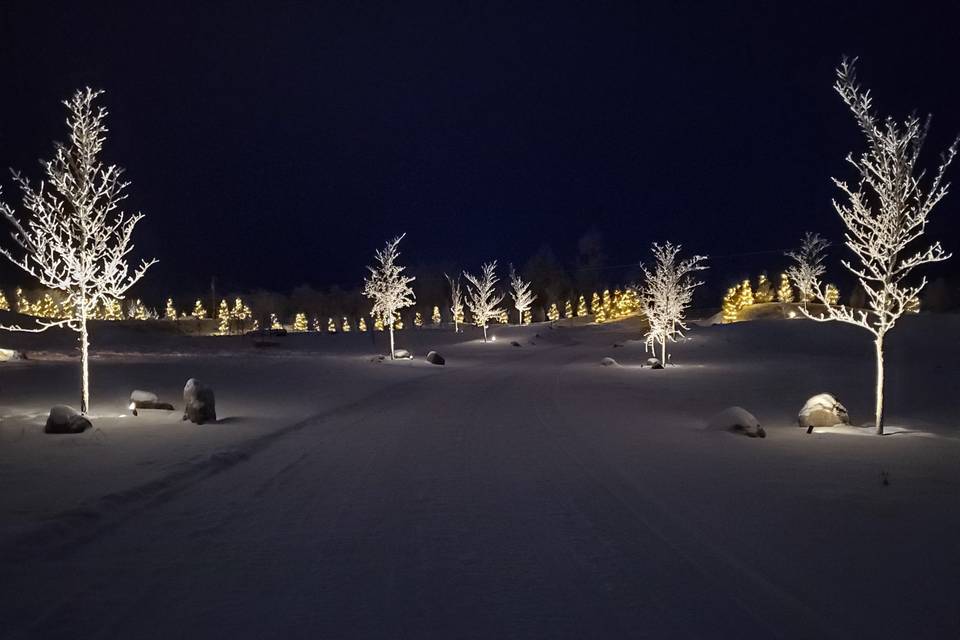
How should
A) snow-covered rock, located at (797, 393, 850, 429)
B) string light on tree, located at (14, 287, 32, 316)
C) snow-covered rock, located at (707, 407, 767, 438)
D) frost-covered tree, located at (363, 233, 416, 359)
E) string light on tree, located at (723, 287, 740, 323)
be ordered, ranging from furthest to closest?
string light on tree, located at (14, 287, 32, 316)
string light on tree, located at (723, 287, 740, 323)
frost-covered tree, located at (363, 233, 416, 359)
snow-covered rock, located at (797, 393, 850, 429)
snow-covered rock, located at (707, 407, 767, 438)

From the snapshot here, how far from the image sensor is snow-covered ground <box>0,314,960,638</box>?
497 centimetres

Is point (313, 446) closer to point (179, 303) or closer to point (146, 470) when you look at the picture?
point (146, 470)

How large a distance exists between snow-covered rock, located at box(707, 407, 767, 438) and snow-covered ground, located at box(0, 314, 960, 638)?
363 millimetres

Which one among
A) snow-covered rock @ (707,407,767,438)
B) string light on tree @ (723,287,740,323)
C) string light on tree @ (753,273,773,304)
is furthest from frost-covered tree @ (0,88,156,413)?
string light on tree @ (753,273,773,304)

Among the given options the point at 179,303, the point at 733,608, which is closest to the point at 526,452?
the point at 733,608

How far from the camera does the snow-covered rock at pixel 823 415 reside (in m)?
15.4

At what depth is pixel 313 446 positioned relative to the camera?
13117 mm

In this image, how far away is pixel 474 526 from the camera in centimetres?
736

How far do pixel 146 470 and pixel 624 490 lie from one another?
22.4ft

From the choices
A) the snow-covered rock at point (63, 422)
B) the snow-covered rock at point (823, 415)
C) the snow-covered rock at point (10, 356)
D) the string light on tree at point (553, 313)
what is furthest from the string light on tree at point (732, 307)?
the snow-covered rock at point (63, 422)

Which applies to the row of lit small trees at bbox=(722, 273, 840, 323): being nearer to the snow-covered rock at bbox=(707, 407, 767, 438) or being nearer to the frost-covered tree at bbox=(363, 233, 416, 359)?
the frost-covered tree at bbox=(363, 233, 416, 359)

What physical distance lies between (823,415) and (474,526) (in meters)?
11.1

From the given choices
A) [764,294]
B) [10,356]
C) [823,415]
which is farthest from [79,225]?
[764,294]

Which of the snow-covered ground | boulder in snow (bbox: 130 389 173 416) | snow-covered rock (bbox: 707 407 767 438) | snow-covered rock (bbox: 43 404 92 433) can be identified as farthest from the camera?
boulder in snow (bbox: 130 389 173 416)
